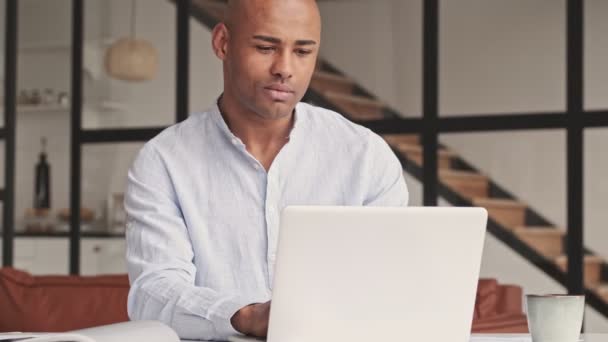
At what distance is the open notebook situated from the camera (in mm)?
1243

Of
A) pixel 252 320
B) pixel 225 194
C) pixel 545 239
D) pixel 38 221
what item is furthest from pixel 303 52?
pixel 38 221

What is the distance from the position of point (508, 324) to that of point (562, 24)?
2.25 metres

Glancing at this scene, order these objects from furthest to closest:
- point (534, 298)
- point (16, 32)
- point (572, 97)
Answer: point (16, 32) → point (572, 97) → point (534, 298)

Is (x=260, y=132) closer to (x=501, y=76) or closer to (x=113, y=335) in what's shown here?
(x=113, y=335)

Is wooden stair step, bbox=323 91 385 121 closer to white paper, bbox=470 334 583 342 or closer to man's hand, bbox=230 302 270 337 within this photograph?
white paper, bbox=470 334 583 342

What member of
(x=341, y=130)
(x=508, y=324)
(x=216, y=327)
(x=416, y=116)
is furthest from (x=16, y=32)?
(x=216, y=327)

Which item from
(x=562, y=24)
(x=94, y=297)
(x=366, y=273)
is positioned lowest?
(x=94, y=297)

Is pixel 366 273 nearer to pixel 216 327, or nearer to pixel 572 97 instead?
pixel 216 327

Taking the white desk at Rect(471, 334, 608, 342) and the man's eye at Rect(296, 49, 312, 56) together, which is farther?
the man's eye at Rect(296, 49, 312, 56)

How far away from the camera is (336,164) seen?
2.05m

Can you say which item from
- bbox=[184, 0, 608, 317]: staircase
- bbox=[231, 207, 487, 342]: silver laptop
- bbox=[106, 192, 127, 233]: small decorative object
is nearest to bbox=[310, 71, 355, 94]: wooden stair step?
bbox=[184, 0, 608, 317]: staircase

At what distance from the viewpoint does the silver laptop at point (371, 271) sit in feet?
4.44

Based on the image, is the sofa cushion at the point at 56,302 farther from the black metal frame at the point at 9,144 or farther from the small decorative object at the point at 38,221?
the black metal frame at the point at 9,144

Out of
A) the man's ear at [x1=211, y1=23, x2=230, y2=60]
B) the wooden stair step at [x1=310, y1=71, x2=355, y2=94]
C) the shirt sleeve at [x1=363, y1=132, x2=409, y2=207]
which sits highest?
the wooden stair step at [x1=310, y1=71, x2=355, y2=94]
